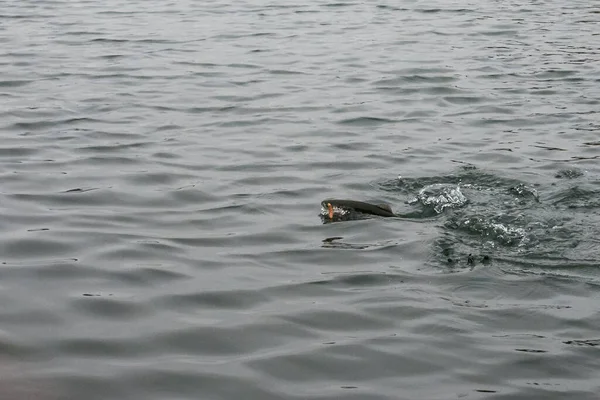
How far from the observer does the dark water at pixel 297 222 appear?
16.6 ft

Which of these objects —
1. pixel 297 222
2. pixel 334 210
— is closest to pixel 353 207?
pixel 334 210

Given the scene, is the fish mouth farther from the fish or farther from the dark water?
the dark water

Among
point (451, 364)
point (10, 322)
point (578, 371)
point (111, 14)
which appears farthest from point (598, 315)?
point (111, 14)

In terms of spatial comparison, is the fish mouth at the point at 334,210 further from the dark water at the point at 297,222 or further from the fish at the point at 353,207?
the dark water at the point at 297,222

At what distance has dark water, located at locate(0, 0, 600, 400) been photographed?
5062mm

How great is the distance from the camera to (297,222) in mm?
7387

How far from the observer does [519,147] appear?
376 inches

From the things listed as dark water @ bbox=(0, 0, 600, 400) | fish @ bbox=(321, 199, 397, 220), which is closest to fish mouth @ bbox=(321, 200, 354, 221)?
fish @ bbox=(321, 199, 397, 220)

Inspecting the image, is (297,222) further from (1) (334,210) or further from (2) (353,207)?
(2) (353,207)

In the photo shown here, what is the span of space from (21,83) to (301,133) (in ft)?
13.1

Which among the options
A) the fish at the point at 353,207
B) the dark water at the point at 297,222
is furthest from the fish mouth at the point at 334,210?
the dark water at the point at 297,222

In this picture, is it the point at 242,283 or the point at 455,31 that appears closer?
the point at 242,283

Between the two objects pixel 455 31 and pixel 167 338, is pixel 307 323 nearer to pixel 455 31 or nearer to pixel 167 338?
pixel 167 338

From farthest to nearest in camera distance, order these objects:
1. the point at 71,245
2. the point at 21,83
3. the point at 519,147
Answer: the point at 21,83 → the point at 519,147 → the point at 71,245
